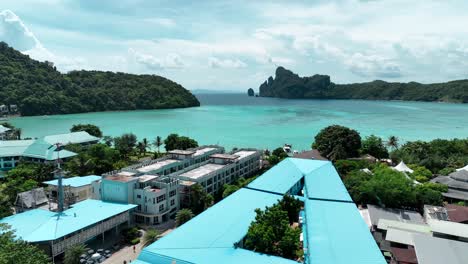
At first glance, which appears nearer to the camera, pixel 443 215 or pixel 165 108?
pixel 443 215

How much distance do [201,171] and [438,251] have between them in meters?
22.4

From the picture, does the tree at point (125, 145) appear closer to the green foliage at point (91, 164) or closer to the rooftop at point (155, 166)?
the green foliage at point (91, 164)

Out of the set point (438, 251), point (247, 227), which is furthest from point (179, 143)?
point (438, 251)

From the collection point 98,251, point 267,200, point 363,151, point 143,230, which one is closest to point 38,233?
point 98,251

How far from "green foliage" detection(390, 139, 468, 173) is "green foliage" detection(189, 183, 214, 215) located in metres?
29.3

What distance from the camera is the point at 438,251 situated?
1875 cm

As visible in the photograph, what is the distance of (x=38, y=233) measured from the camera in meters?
21.2

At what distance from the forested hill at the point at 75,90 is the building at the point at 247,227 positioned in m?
101

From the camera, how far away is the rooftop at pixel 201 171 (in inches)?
1311

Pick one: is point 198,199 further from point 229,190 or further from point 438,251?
point 438,251

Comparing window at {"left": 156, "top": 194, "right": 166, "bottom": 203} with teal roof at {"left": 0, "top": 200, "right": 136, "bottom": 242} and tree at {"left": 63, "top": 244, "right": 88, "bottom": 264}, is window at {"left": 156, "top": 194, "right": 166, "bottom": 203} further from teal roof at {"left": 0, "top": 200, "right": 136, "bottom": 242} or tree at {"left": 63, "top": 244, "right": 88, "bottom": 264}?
tree at {"left": 63, "top": 244, "right": 88, "bottom": 264}

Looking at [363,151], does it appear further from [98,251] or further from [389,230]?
[98,251]

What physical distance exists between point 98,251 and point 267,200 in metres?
12.8

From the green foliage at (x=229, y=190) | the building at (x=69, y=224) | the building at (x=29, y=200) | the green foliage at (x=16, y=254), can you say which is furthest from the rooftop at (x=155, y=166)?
the green foliage at (x=16, y=254)
